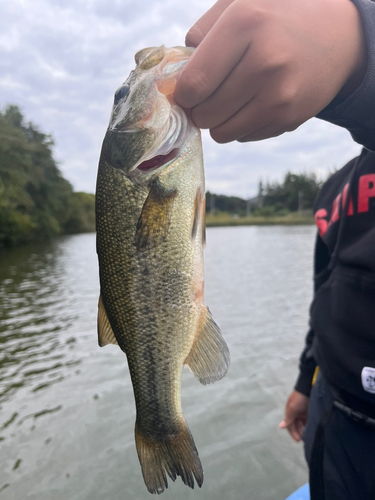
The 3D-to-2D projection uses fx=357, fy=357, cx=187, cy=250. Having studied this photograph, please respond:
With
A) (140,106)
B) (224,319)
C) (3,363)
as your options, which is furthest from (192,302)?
(224,319)

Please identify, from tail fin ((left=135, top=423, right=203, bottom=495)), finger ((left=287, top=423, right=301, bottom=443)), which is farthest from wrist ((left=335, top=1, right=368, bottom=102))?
finger ((left=287, top=423, right=301, bottom=443))

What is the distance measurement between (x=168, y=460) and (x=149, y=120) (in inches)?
50.1

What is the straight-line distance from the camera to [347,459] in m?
1.64

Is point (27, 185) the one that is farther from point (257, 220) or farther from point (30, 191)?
point (257, 220)

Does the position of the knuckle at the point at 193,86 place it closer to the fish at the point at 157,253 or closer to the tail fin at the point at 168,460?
the fish at the point at 157,253

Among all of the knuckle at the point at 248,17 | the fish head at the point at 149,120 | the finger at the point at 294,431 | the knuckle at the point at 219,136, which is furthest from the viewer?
the finger at the point at 294,431

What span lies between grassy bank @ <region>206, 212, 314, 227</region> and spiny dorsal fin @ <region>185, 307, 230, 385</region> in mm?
56688

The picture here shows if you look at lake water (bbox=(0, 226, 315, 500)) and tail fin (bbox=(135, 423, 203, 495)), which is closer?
tail fin (bbox=(135, 423, 203, 495))

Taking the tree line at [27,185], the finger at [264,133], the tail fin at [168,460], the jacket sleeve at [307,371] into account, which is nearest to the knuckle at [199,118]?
the finger at [264,133]

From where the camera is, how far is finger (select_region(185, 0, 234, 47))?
1.18 meters

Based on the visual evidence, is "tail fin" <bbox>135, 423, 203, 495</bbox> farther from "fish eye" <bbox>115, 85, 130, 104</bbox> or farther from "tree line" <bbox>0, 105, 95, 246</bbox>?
"tree line" <bbox>0, 105, 95, 246</bbox>

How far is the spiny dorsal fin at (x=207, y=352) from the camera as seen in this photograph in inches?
53.7

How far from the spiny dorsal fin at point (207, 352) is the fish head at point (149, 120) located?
603mm

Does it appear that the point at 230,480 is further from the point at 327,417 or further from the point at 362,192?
the point at 362,192
